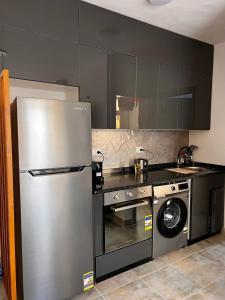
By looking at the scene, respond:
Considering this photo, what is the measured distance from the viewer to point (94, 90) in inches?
84.7

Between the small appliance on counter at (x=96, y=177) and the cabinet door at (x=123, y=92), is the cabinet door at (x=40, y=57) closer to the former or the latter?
the cabinet door at (x=123, y=92)

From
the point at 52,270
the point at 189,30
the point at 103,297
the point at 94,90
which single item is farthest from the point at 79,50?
the point at 103,297

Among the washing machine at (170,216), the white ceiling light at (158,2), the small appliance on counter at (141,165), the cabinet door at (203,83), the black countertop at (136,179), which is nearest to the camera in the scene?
the white ceiling light at (158,2)

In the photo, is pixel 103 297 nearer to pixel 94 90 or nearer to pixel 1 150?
pixel 1 150

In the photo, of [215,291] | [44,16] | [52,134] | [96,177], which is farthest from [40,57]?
[215,291]

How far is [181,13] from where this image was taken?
2.26 metres

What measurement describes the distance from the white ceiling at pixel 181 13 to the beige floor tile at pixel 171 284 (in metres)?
2.64

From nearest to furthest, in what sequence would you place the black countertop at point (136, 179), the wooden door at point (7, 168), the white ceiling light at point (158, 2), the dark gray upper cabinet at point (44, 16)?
the wooden door at point (7, 168)
the dark gray upper cabinet at point (44, 16)
the white ceiling light at point (158, 2)
the black countertop at point (136, 179)

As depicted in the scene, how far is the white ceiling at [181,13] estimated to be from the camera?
6.84 feet

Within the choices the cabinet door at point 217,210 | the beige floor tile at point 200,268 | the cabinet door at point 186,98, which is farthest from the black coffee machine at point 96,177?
the cabinet door at point 217,210

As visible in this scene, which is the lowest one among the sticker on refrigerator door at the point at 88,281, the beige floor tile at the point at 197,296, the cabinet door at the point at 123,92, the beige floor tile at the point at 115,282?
the beige floor tile at the point at 197,296

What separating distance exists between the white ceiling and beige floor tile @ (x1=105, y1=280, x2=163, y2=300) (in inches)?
104

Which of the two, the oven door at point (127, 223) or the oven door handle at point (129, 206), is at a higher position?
the oven door handle at point (129, 206)

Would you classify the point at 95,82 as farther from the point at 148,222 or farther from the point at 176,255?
the point at 176,255
